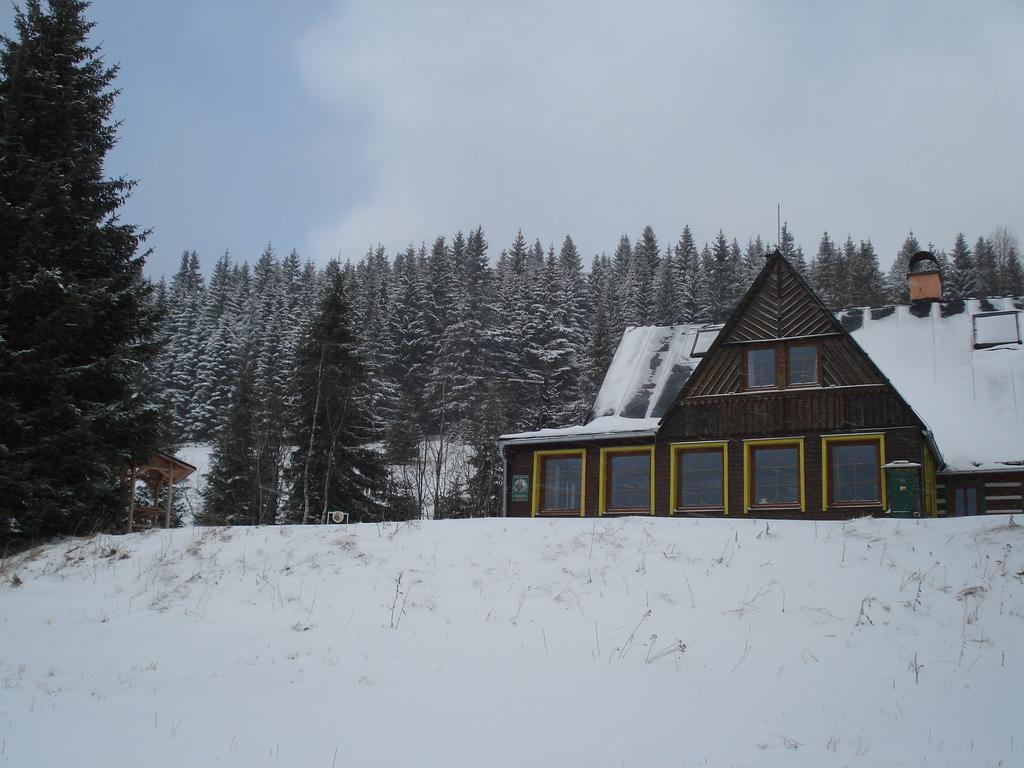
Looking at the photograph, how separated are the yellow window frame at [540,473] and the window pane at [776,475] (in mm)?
4726

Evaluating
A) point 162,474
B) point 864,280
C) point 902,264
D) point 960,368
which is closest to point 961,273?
point 864,280

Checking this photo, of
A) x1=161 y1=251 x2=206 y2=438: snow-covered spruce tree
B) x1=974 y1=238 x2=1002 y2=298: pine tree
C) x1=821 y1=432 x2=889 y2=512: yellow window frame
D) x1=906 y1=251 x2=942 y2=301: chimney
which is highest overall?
x1=974 y1=238 x2=1002 y2=298: pine tree

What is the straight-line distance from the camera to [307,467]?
33438 millimetres

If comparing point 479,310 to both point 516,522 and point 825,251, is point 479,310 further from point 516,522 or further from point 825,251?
point 516,522

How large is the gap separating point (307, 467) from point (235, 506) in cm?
812

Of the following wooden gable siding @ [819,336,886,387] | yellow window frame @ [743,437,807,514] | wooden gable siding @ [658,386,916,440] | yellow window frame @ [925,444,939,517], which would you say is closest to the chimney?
wooden gable siding @ [819,336,886,387]

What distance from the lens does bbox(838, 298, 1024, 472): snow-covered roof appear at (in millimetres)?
22281

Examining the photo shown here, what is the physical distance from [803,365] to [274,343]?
184 feet

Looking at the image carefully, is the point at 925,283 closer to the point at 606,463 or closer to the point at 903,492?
the point at 903,492

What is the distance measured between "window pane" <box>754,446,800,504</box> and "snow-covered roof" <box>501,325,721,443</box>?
2.88 m

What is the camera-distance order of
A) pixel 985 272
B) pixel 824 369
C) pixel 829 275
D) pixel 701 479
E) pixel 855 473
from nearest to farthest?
1. pixel 855 473
2. pixel 824 369
3. pixel 701 479
4. pixel 829 275
5. pixel 985 272

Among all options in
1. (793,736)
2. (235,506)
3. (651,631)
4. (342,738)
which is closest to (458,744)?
(342,738)

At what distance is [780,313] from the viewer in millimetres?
22516

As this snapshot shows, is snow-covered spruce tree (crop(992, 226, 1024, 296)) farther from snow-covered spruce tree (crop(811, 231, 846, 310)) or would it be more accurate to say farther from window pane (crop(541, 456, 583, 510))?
window pane (crop(541, 456, 583, 510))
